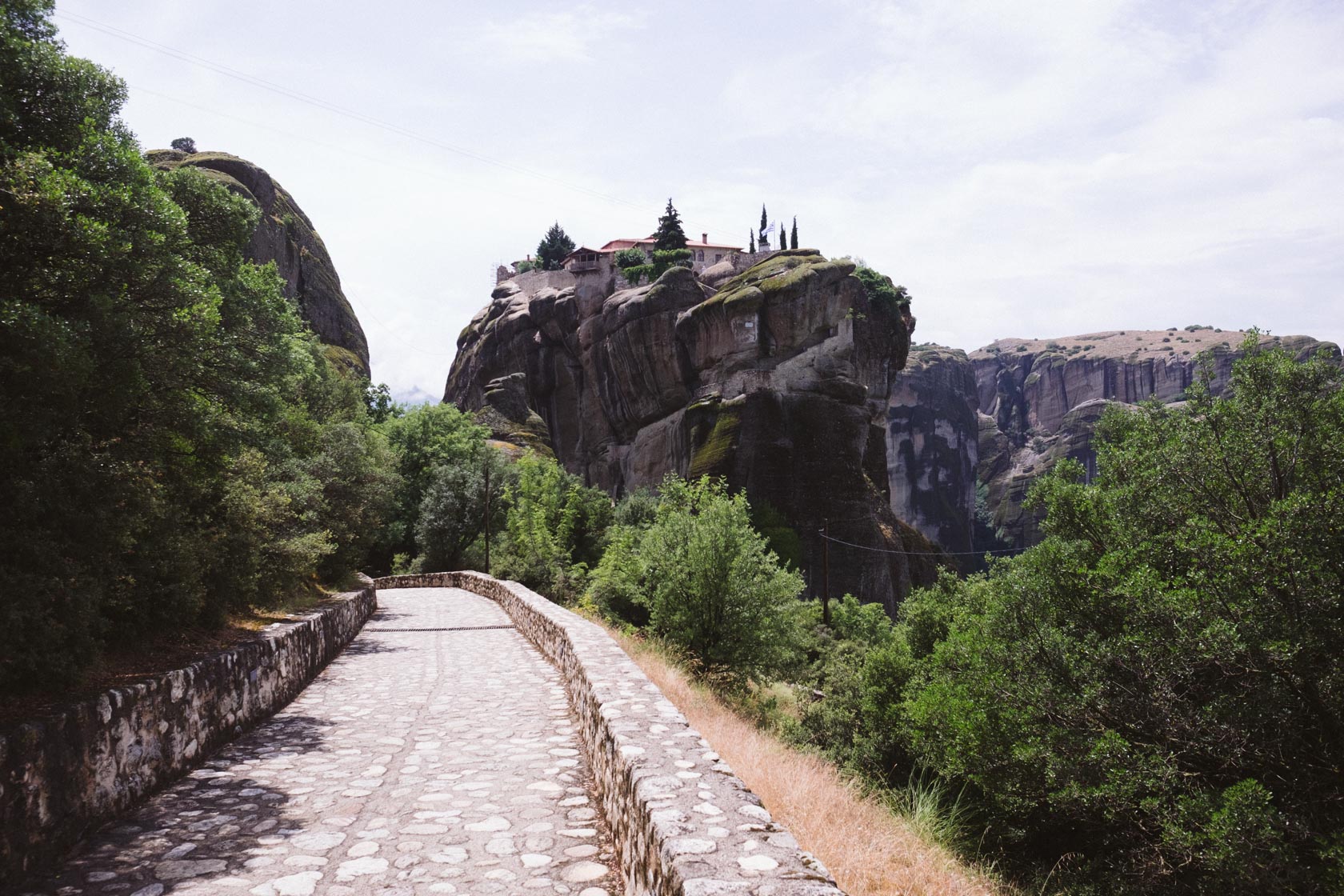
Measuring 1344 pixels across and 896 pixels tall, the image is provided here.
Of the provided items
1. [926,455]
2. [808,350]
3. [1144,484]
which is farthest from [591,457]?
[926,455]

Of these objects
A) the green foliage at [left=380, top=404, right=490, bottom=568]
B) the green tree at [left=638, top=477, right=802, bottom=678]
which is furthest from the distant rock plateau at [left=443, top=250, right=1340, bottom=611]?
the green tree at [left=638, top=477, right=802, bottom=678]

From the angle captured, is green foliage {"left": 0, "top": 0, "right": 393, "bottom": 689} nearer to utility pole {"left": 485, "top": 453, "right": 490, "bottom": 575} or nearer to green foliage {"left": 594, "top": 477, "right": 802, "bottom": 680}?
green foliage {"left": 594, "top": 477, "right": 802, "bottom": 680}

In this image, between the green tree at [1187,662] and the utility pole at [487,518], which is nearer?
the green tree at [1187,662]

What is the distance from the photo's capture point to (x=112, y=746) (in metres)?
5.19

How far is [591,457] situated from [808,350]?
20.8m

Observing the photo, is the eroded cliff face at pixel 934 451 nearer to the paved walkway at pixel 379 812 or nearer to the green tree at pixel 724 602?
the green tree at pixel 724 602

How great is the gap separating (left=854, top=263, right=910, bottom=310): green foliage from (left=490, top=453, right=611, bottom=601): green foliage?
27596 mm

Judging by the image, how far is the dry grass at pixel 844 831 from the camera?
15.3ft

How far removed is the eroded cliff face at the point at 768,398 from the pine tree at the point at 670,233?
11.1 metres

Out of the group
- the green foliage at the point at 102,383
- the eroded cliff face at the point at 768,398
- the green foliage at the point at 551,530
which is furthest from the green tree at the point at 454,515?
the green foliage at the point at 102,383

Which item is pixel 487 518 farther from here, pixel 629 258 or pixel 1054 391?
pixel 1054 391

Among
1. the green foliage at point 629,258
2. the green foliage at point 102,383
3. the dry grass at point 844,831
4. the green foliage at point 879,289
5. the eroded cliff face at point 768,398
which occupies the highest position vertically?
the green foliage at point 629,258

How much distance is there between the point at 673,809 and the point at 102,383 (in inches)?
225

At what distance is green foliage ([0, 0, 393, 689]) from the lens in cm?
530
